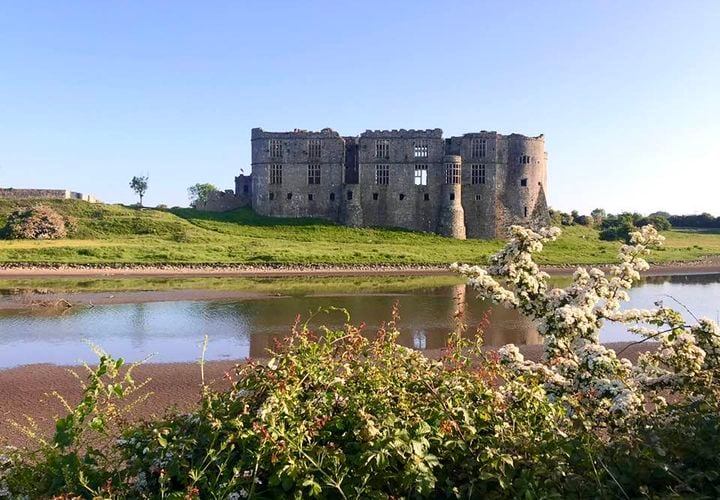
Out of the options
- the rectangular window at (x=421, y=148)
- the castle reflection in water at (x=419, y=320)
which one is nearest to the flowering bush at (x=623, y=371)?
the castle reflection in water at (x=419, y=320)

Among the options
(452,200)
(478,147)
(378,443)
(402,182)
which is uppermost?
(478,147)

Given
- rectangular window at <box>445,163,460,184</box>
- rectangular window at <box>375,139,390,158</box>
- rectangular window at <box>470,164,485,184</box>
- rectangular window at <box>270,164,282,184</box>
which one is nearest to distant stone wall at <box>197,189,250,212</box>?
rectangular window at <box>270,164,282,184</box>

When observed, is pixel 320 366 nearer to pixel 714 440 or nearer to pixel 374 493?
pixel 374 493

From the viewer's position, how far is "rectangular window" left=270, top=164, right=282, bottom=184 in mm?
73062

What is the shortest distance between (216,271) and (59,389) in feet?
108

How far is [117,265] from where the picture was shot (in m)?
47.1

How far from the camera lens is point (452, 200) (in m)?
70.8

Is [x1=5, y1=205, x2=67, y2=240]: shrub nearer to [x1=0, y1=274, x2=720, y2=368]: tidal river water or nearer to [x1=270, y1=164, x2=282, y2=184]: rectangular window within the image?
[x1=270, y1=164, x2=282, y2=184]: rectangular window

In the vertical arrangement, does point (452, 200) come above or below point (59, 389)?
above

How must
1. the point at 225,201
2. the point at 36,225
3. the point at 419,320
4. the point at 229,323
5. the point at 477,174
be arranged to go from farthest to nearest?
the point at 225,201
the point at 477,174
the point at 36,225
the point at 419,320
the point at 229,323

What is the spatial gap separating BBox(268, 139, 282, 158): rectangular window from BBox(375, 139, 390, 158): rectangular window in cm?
1163

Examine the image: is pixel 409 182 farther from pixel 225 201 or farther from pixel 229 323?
A: pixel 229 323

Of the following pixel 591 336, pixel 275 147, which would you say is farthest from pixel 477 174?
pixel 591 336

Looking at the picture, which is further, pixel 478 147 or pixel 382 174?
pixel 382 174
